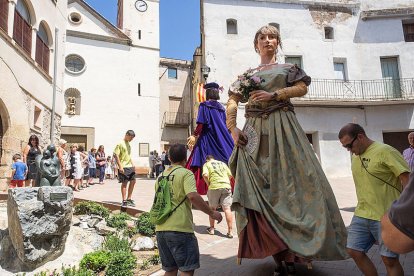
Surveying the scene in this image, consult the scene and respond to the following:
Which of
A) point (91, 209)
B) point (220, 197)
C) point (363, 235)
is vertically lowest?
point (91, 209)

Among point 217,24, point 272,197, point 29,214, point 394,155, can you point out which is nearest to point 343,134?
point 394,155

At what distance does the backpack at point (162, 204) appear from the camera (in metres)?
2.91

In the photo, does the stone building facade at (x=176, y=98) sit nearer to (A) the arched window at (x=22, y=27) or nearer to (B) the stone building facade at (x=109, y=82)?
(B) the stone building facade at (x=109, y=82)

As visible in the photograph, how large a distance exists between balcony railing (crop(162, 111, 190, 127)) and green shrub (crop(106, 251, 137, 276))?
26.0 meters

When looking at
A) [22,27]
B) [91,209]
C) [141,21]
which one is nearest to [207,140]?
[91,209]

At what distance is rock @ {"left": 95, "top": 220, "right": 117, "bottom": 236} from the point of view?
18.6ft

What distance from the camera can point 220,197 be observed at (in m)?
5.50

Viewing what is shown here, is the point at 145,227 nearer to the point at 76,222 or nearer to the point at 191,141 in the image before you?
A: the point at 76,222

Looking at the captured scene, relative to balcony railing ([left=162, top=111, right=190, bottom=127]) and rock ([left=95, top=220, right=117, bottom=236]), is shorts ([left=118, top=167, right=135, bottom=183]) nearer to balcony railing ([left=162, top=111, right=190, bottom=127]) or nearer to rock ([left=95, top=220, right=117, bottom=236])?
rock ([left=95, top=220, right=117, bottom=236])

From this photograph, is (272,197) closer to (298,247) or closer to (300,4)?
(298,247)

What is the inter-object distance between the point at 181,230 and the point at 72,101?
2267 cm

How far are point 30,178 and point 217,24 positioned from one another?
1297cm

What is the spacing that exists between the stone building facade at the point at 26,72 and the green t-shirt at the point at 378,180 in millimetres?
11150

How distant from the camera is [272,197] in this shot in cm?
285
